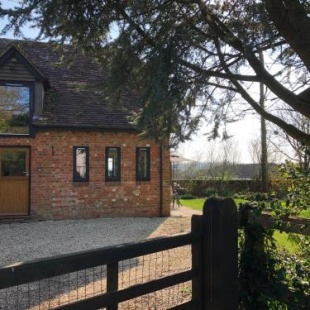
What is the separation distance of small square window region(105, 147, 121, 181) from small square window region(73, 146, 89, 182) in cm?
75

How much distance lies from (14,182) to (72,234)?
402 centimetres

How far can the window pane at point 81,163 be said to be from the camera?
48.5 feet

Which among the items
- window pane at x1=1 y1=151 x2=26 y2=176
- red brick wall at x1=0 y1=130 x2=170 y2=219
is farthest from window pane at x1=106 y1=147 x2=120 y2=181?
window pane at x1=1 y1=151 x2=26 y2=176

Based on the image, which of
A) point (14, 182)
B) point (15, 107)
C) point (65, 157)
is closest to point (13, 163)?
point (14, 182)

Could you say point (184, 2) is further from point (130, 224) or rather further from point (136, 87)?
point (130, 224)

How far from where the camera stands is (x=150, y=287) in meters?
2.93

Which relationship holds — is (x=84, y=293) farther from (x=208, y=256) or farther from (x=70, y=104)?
(x=70, y=104)

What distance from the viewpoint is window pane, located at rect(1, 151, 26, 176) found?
14.4 m

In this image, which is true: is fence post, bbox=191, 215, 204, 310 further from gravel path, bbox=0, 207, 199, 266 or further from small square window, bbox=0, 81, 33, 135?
small square window, bbox=0, 81, 33, 135

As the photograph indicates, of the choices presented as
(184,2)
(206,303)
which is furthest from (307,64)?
(206,303)

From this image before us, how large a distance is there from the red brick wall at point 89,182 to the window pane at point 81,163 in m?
0.17

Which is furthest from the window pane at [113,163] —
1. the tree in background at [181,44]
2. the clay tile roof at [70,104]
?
the tree in background at [181,44]

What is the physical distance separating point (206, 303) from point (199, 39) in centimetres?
257

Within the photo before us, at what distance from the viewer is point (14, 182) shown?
14.3 meters
